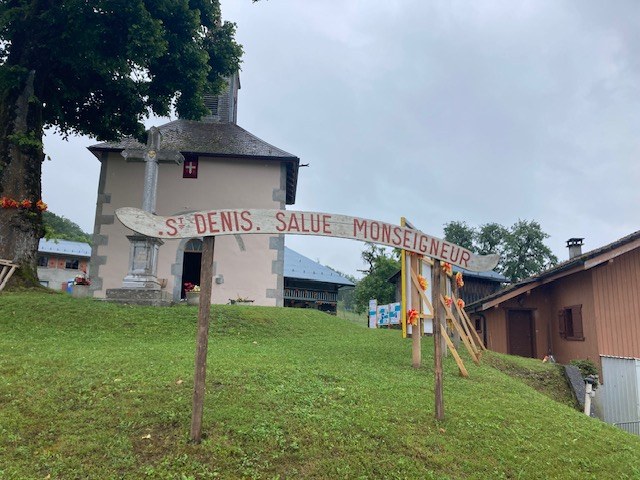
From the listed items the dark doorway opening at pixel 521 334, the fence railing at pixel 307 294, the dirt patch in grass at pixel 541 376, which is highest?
the fence railing at pixel 307 294

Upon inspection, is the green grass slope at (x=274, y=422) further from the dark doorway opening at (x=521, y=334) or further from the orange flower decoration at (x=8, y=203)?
the dark doorway opening at (x=521, y=334)

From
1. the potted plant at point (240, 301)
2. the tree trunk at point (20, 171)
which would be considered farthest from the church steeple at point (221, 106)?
the potted plant at point (240, 301)

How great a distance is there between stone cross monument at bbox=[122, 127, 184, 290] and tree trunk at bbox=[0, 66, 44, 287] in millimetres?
2533

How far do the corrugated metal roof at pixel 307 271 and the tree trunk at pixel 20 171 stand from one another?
15305 mm

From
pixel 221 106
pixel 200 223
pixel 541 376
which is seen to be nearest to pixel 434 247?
pixel 200 223

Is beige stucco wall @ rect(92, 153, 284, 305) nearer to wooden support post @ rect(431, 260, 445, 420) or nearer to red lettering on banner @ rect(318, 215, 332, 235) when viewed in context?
wooden support post @ rect(431, 260, 445, 420)

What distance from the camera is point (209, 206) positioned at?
17906 mm

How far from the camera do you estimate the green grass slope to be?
4.16m

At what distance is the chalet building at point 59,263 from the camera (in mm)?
39844

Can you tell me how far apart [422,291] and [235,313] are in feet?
20.0

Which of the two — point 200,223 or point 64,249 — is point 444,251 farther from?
point 64,249

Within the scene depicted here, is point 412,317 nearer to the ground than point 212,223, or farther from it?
nearer to the ground

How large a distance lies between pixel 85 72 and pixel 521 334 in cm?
1672

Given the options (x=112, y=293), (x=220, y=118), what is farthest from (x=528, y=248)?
(x=112, y=293)
